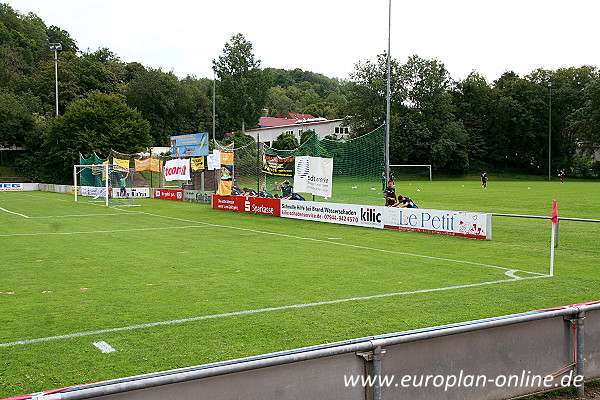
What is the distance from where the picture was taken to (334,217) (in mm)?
25281

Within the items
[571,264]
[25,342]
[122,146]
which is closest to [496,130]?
[122,146]

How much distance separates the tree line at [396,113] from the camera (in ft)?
236

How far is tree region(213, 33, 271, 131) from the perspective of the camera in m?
85.1

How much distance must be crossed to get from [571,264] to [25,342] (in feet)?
40.2

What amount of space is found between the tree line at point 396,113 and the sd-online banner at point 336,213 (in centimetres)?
4762

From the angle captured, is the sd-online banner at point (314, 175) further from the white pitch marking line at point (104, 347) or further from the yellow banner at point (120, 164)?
the yellow banner at point (120, 164)

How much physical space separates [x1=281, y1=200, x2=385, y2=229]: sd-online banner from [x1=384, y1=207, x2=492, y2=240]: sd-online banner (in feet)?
2.04

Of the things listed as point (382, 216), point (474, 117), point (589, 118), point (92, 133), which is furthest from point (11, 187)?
point (589, 118)

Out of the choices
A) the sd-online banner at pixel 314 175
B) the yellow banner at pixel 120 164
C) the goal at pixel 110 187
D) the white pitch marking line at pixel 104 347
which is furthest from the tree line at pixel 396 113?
the white pitch marking line at pixel 104 347

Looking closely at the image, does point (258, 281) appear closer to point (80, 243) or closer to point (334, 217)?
point (80, 243)

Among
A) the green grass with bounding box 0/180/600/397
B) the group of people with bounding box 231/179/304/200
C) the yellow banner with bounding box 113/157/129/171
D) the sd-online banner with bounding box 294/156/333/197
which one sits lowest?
the green grass with bounding box 0/180/600/397

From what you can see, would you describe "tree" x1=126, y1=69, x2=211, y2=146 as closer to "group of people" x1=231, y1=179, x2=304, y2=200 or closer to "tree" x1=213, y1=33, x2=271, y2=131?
"tree" x1=213, y1=33, x2=271, y2=131

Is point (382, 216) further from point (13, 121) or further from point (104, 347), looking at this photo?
point (13, 121)

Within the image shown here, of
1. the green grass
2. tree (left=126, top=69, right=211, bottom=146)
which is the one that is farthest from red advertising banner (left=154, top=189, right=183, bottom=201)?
tree (left=126, top=69, right=211, bottom=146)
